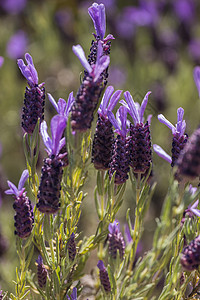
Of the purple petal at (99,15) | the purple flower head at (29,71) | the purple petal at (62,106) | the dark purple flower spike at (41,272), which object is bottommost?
the dark purple flower spike at (41,272)

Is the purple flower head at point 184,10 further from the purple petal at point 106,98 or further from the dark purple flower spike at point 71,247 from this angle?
the dark purple flower spike at point 71,247

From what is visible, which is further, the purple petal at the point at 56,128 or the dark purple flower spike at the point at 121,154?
the dark purple flower spike at the point at 121,154

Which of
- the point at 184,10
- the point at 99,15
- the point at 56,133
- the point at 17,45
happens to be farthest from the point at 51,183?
the point at 184,10

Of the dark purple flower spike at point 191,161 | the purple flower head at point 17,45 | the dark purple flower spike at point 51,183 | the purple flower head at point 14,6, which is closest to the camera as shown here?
the dark purple flower spike at point 191,161

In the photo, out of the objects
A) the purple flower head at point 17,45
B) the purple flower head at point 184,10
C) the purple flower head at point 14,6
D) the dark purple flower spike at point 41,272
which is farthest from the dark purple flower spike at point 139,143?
the purple flower head at point 14,6

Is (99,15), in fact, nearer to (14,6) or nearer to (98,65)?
(98,65)

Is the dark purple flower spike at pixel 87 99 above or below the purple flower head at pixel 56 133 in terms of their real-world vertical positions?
above

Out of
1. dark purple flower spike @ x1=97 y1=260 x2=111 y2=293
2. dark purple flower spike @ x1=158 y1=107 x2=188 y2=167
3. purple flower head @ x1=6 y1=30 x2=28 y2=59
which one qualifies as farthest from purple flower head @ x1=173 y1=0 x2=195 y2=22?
dark purple flower spike @ x1=97 y1=260 x2=111 y2=293
